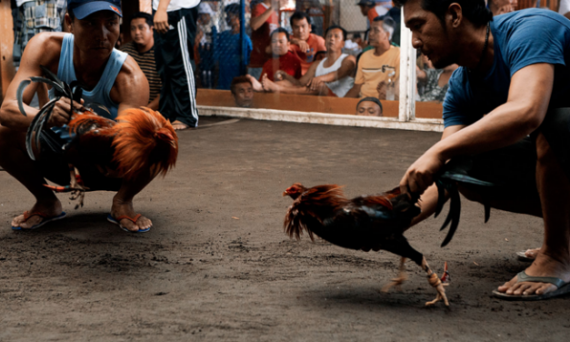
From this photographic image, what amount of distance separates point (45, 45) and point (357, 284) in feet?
6.50

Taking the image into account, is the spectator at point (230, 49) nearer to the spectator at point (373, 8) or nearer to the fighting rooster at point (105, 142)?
the spectator at point (373, 8)

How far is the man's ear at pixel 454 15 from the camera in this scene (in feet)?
6.58

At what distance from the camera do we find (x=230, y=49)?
27.9 feet

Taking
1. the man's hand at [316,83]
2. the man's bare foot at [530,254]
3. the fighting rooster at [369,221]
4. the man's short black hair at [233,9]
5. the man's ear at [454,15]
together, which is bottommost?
the man's bare foot at [530,254]

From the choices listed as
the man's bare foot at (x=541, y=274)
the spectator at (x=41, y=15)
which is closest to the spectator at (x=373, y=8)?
the spectator at (x=41, y=15)

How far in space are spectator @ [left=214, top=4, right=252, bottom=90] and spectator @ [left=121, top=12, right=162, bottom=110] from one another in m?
1.20

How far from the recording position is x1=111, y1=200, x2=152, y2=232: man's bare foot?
10.2 feet

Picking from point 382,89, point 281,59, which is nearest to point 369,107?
point 382,89

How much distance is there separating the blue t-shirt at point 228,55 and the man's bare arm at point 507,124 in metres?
6.67

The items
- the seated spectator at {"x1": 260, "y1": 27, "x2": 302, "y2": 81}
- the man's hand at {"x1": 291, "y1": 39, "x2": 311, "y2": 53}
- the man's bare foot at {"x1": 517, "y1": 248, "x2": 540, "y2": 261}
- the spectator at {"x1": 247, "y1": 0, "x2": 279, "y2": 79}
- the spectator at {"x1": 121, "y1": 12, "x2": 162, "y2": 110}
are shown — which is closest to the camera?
the man's bare foot at {"x1": 517, "y1": 248, "x2": 540, "y2": 261}

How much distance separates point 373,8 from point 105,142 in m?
5.02

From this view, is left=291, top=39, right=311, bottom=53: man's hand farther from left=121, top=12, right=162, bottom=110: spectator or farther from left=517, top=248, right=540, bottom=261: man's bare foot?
left=517, top=248, right=540, bottom=261: man's bare foot

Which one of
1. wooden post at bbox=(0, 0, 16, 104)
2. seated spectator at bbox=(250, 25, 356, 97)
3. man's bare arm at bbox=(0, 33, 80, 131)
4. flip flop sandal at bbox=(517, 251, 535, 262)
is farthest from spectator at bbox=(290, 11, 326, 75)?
flip flop sandal at bbox=(517, 251, 535, 262)

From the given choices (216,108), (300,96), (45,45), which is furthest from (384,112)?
(45,45)
